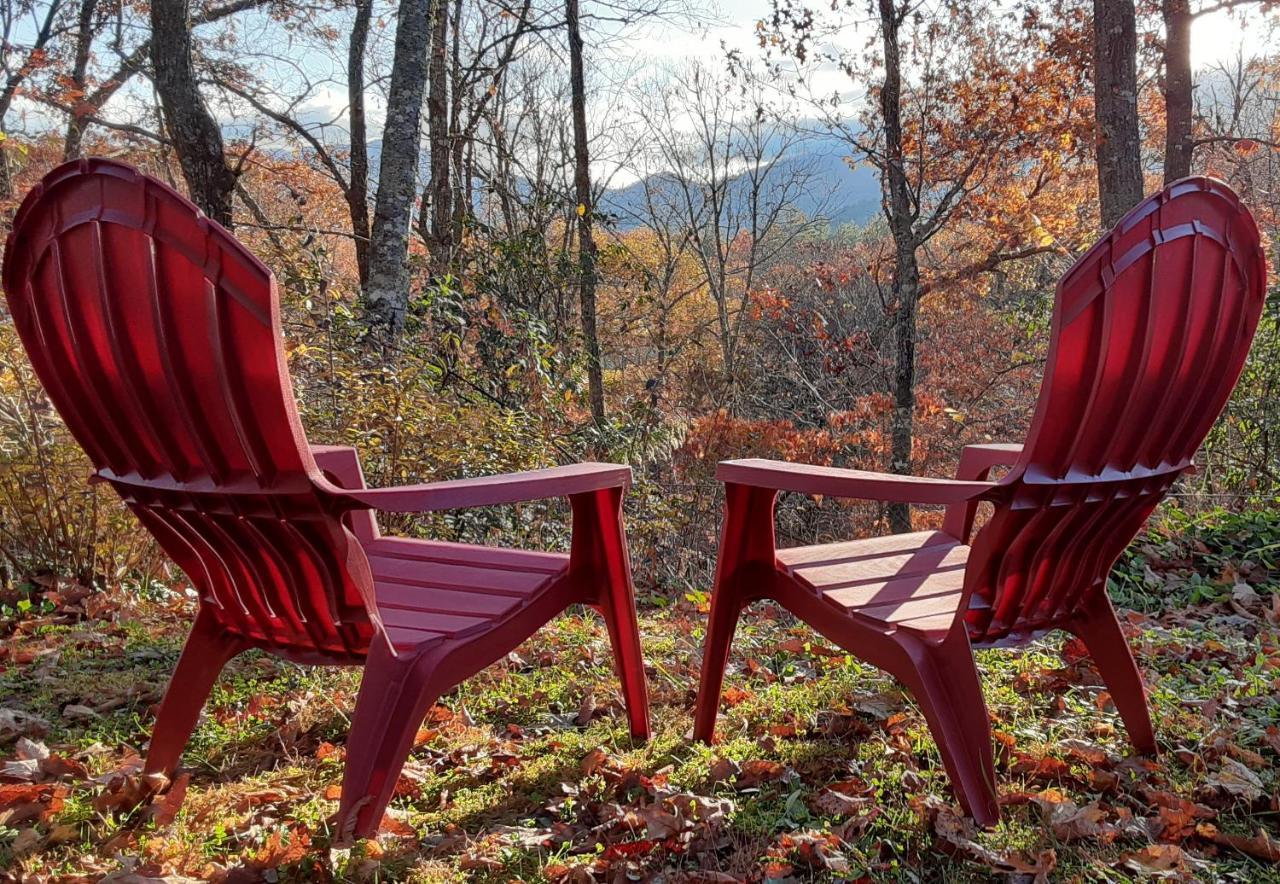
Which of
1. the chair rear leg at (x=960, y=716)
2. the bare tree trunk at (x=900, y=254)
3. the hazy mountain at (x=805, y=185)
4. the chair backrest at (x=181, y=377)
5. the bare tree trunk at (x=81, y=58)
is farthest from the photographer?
the hazy mountain at (x=805, y=185)

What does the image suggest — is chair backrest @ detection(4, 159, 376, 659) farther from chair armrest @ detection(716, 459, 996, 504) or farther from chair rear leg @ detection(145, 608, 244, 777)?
chair armrest @ detection(716, 459, 996, 504)

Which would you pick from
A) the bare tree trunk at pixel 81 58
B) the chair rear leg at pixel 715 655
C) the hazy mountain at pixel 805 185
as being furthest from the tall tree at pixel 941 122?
the bare tree trunk at pixel 81 58

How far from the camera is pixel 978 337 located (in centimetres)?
1284

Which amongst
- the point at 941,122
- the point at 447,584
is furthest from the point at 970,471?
the point at 941,122

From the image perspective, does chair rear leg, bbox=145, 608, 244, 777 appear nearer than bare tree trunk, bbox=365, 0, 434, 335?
Yes

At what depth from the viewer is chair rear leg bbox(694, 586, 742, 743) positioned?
2.19 meters

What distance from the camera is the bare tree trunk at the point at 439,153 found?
25.6ft

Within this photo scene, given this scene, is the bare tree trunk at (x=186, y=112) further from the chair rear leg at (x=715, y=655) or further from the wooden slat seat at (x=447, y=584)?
the chair rear leg at (x=715, y=655)

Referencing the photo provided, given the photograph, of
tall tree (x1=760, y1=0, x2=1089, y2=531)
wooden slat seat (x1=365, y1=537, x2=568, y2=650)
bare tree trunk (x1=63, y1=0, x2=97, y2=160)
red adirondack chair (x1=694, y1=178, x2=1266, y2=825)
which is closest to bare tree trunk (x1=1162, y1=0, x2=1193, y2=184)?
tall tree (x1=760, y1=0, x2=1089, y2=531)

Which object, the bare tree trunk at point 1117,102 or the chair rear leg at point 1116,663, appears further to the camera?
the bare tree trunk at point 1117,102

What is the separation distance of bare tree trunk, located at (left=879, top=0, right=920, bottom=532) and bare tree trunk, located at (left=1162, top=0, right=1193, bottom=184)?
3097 millimetres

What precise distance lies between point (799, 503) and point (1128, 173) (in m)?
3.82

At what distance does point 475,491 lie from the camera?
1.61 meters

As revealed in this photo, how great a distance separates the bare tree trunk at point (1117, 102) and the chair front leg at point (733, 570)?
517 centimetres
